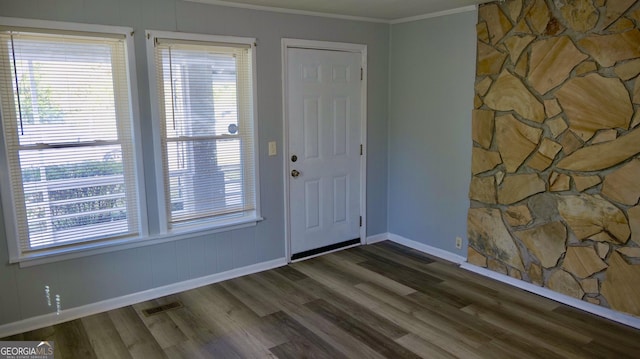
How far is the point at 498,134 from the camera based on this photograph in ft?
12.2

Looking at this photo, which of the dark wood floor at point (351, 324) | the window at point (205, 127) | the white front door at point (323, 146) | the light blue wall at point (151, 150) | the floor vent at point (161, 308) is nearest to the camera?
the dark wood floor at point (351, 324)

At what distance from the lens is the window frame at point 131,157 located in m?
2.90

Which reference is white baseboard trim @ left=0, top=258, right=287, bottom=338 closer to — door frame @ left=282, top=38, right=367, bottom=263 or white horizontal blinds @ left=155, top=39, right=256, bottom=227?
door frame @ left=282, top=38, right=367, bottom=263

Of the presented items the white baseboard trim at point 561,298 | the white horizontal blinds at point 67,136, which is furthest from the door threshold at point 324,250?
the white horizontal blinds at point 67,136

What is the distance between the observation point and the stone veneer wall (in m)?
2.99

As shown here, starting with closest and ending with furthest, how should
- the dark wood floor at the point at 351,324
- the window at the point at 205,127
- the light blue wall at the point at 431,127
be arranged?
the dark wood floor at the point at 351,324, the window at the point at 205,127, the light blue wall at the point at 431,127

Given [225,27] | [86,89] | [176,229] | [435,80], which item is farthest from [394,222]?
[86,89]

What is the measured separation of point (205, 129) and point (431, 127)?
2.12 m

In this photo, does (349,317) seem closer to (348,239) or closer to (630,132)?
(348,239)

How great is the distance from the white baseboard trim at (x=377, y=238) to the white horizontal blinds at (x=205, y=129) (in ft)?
4.97

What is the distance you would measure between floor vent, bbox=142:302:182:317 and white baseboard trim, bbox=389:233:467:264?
2.41m

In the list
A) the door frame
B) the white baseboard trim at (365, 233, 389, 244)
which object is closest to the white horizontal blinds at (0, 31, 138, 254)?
the door frame

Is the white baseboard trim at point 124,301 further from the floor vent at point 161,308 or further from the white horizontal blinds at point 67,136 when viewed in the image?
the white horizontal blinds at point 67,136

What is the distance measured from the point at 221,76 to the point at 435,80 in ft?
6.49
